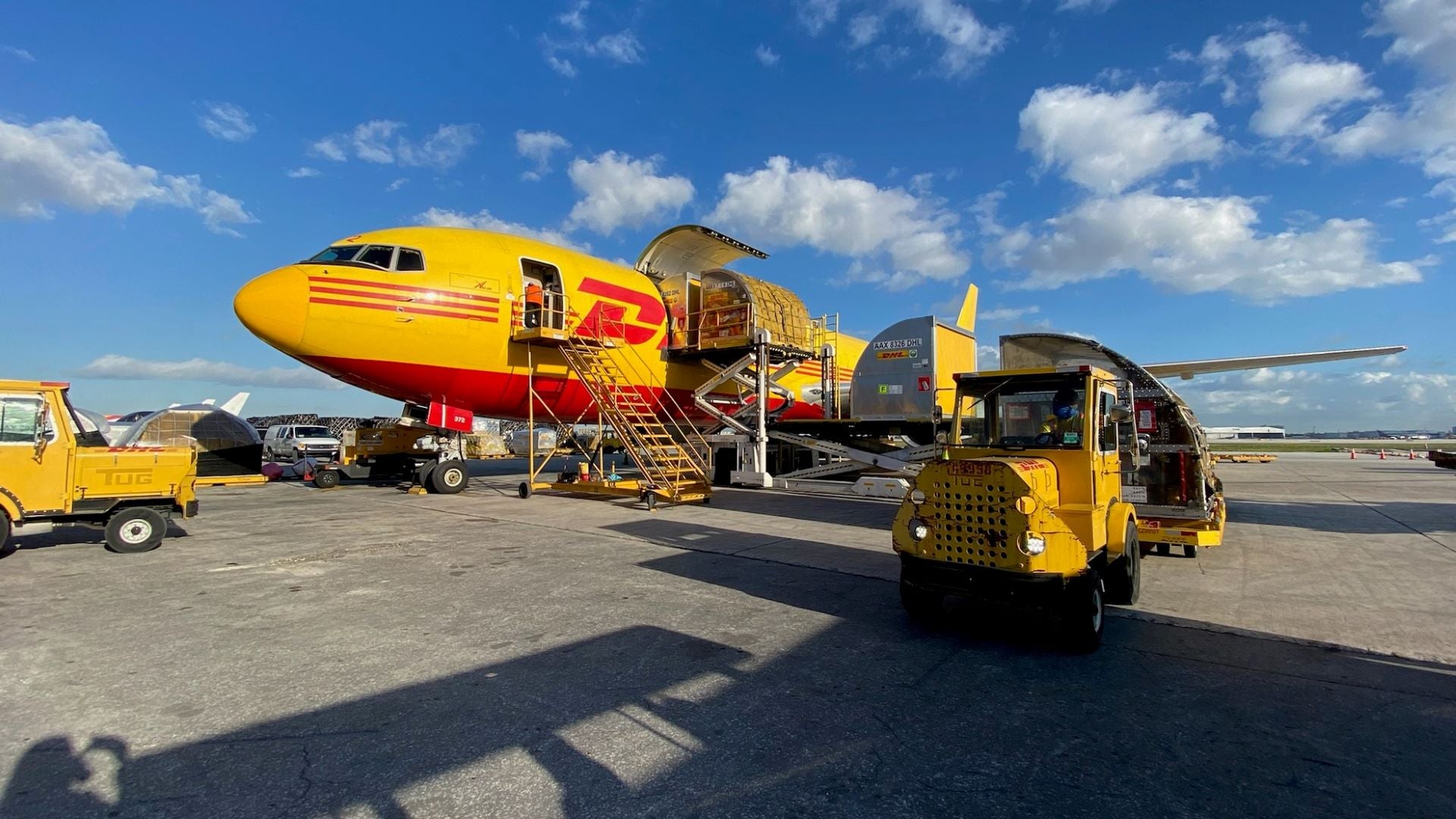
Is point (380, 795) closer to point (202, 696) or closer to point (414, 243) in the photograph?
point (202, 696)

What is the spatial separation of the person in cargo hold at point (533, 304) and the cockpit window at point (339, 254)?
315 cm

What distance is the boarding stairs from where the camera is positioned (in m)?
13.9

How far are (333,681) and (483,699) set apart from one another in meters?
1.08

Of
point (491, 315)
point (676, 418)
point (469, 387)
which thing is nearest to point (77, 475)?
point (469, 387)

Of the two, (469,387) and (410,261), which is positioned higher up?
(410,261)

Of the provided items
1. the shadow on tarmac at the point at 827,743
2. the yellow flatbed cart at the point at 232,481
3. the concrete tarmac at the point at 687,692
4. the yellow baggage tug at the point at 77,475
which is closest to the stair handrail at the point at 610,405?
the concrete tarmac at the point at 687,692

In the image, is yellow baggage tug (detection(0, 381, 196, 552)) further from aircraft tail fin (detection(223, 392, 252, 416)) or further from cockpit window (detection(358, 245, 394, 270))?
aircraft tail fin (detection(223, 392, 252, 416))

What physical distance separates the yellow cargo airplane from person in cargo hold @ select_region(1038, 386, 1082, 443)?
9834mm

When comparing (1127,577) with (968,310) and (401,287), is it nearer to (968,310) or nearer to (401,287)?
(401,287)

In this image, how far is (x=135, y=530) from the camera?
29.0 feet

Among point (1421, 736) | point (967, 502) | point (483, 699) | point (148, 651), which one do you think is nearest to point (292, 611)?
point (148, 651)

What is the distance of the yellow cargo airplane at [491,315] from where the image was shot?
1168 centimetres

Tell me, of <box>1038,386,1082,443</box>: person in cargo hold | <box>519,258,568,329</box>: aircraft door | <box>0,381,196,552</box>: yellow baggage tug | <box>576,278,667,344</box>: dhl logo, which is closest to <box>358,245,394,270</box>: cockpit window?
<box>519,258,568,329</box>: aircraft door

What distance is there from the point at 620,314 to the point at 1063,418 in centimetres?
1130
